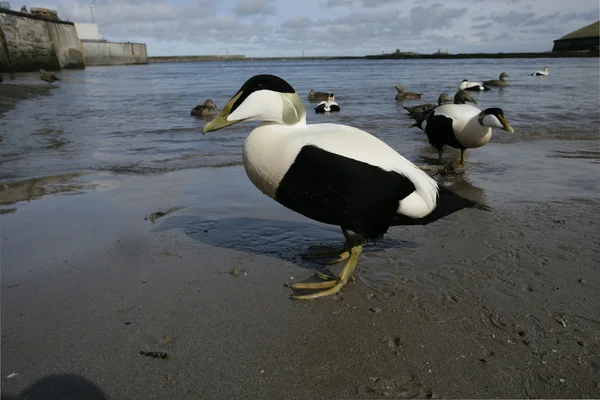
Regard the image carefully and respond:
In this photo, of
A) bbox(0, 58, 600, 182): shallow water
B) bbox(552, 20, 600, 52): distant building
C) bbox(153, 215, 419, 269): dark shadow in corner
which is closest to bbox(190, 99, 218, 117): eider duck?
bbox(0, 58, 600, 182): shallow water

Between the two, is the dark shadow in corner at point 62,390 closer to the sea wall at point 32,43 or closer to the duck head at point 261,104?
the duck head at point 261,104

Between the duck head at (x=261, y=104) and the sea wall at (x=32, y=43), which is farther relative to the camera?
the sea wall at (x=32, y=43)

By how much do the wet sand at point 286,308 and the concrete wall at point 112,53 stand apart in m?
74.8

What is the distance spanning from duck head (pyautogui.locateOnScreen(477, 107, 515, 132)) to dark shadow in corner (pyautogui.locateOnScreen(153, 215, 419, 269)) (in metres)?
3.17

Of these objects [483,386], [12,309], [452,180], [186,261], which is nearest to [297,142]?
[186,261]

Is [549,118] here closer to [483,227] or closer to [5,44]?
[483,227]

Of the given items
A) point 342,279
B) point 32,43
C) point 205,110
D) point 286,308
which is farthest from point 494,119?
point 32,43

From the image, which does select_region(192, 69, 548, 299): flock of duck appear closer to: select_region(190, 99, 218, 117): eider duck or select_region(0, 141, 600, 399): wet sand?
select_region(0, 141, 600, 399): wet sand

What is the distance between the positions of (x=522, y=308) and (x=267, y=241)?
181 centimetres

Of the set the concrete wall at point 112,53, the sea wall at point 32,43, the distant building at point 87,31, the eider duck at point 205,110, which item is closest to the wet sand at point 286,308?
the eider duck at point 205,110

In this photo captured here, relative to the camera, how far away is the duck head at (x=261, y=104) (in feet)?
8.05

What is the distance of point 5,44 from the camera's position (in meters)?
31.2

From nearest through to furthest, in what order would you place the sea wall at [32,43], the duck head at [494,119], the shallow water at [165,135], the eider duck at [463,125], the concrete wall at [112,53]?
the duck head at [494,119]
the eider duck at [463,125]
the shallow water at [165,135]
the sea wall at [32,43]
the concrete wall at [112,53]

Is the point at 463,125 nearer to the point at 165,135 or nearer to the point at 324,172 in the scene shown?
the point at 324,172
